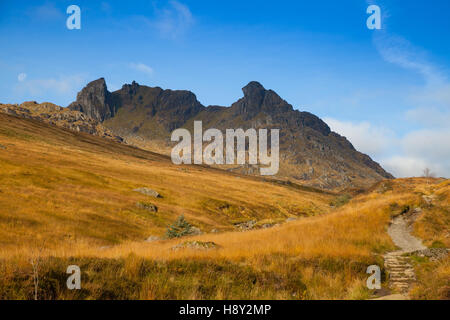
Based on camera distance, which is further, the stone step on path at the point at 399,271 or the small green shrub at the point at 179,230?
the small green shrub at the point at 179,230

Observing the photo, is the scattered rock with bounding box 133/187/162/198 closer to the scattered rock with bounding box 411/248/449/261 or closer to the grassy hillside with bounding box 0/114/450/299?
the grassy hillside with bounding box 0/114/450/299

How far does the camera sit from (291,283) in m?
9.56

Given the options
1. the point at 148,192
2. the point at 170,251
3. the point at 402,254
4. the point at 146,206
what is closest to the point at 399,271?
the point at 402,254

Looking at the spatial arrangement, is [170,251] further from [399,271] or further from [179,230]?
[179,230]

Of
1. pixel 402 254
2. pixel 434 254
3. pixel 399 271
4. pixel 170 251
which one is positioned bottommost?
pixel 399 271

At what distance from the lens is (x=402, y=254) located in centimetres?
1484

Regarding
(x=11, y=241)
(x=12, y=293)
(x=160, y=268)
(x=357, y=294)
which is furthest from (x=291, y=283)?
(x=11, y=241)

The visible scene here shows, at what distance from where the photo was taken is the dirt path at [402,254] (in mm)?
10492

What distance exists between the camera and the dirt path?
10.5m

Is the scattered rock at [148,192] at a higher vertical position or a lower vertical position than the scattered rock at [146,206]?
higher

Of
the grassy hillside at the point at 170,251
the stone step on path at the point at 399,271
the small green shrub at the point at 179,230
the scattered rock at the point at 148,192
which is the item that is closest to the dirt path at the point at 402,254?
the stone step on path at the point at 399,271

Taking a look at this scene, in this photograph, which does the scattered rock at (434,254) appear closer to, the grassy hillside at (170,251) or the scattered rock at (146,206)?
the grassy hillside at (170,251)

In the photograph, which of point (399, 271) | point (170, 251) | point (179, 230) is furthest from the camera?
point (179, 230)

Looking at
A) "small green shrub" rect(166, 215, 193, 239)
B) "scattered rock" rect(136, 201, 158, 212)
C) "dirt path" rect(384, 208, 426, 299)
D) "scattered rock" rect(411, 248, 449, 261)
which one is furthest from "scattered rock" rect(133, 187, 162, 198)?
"scattered rock" rect(411, 248, 449, 261)
